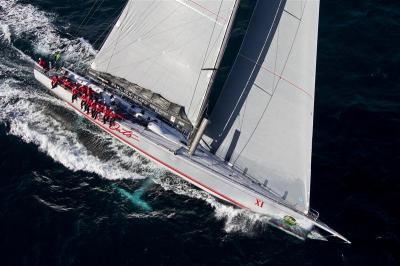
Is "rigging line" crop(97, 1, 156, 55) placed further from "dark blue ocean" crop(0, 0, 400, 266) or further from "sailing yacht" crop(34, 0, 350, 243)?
"dark blue ocean" crop(0, 0, 400, 266)

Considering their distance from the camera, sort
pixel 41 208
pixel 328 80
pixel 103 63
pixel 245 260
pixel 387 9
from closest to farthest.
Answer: pixel 245 260
pixel 41 208
pixel 103 63
pixel 328 80
pixel 387 9

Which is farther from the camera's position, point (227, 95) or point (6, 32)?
point (6, 32)

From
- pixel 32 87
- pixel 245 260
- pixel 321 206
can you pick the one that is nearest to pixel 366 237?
pixel 321 206

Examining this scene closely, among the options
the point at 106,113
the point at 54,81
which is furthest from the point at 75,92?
the point at 106,113

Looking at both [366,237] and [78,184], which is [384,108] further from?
[78,184]

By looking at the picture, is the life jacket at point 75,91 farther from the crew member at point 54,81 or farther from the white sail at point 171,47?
the white sail at point 171,47

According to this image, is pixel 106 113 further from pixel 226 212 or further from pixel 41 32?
pixel 41 32

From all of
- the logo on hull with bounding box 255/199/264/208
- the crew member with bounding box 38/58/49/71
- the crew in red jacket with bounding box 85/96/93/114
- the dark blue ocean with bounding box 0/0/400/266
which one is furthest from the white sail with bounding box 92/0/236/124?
the logo on hull with bounding box 255/199/264/208
